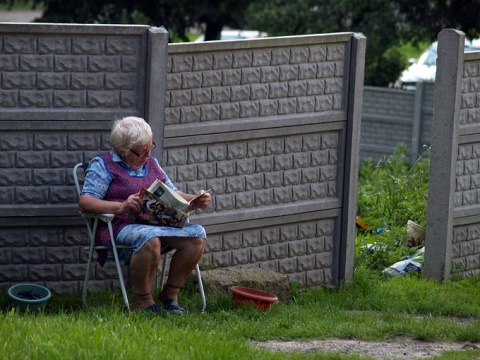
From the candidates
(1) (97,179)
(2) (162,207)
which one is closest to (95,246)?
(1) (97,179)

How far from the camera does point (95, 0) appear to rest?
22172mm

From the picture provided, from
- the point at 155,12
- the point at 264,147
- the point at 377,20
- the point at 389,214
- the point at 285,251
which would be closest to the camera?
the point at 264,147

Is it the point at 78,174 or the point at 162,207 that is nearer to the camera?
the point at 162,207

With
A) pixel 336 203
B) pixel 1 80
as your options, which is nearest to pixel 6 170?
pixel 1 80

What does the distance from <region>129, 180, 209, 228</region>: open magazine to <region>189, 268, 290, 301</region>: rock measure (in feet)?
2.45

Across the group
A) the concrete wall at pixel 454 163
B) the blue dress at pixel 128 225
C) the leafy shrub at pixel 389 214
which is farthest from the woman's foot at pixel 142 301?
the concrete wall at pixel 454 163

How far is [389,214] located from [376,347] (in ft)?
12.9

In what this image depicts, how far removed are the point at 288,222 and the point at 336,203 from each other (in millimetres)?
452

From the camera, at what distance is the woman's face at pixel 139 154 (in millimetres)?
6172

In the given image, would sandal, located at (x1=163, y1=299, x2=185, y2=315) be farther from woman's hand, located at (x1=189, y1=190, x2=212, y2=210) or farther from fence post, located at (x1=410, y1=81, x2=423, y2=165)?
fence post, located at (x1=410, y1=81, x2=423, y2=165)

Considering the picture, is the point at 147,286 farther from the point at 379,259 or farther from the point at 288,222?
the point at 379,259

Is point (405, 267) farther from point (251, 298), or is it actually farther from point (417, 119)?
point (417, 119)

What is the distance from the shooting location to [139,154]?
20.4 ft

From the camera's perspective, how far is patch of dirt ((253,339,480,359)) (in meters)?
5.74
